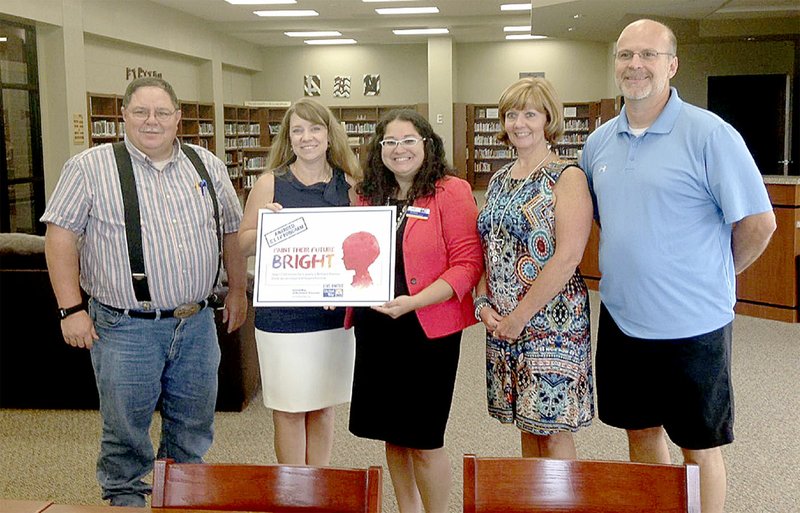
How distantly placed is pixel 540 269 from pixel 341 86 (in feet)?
56.0

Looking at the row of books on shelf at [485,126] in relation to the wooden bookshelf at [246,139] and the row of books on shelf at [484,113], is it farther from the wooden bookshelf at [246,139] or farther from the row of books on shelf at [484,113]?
the wooden bookshelf at [246,139]

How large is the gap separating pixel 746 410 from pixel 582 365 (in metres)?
2.51

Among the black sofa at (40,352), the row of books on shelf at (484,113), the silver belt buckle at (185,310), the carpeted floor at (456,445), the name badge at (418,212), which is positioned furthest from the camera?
the row of books on shelf at (484,113)

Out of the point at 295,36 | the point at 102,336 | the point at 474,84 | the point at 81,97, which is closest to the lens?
the point at 102,336

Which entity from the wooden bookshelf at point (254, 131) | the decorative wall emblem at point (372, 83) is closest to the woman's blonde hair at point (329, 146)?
the wooden bookshelf at point (254, 131)

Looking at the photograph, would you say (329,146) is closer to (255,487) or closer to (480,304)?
(480,304)

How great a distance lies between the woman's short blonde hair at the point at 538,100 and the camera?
2.43 metres

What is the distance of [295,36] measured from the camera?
→ 17297mm

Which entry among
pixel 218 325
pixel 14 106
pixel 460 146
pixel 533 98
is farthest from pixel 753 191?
pixel 460 146

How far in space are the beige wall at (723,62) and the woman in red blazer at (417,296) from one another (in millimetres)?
12794

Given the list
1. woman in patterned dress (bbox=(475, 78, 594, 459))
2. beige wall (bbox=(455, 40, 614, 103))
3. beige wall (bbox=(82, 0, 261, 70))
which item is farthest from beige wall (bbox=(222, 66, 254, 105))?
woman in patterned dress (bbox=(475, 78, 594, 459))

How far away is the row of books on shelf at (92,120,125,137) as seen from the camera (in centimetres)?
1204

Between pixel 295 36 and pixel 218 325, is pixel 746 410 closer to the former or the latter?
pixel 218 325

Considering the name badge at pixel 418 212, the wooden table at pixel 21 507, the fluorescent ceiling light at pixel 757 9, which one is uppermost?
the fluorescent ceiling light at pixel 757 9
